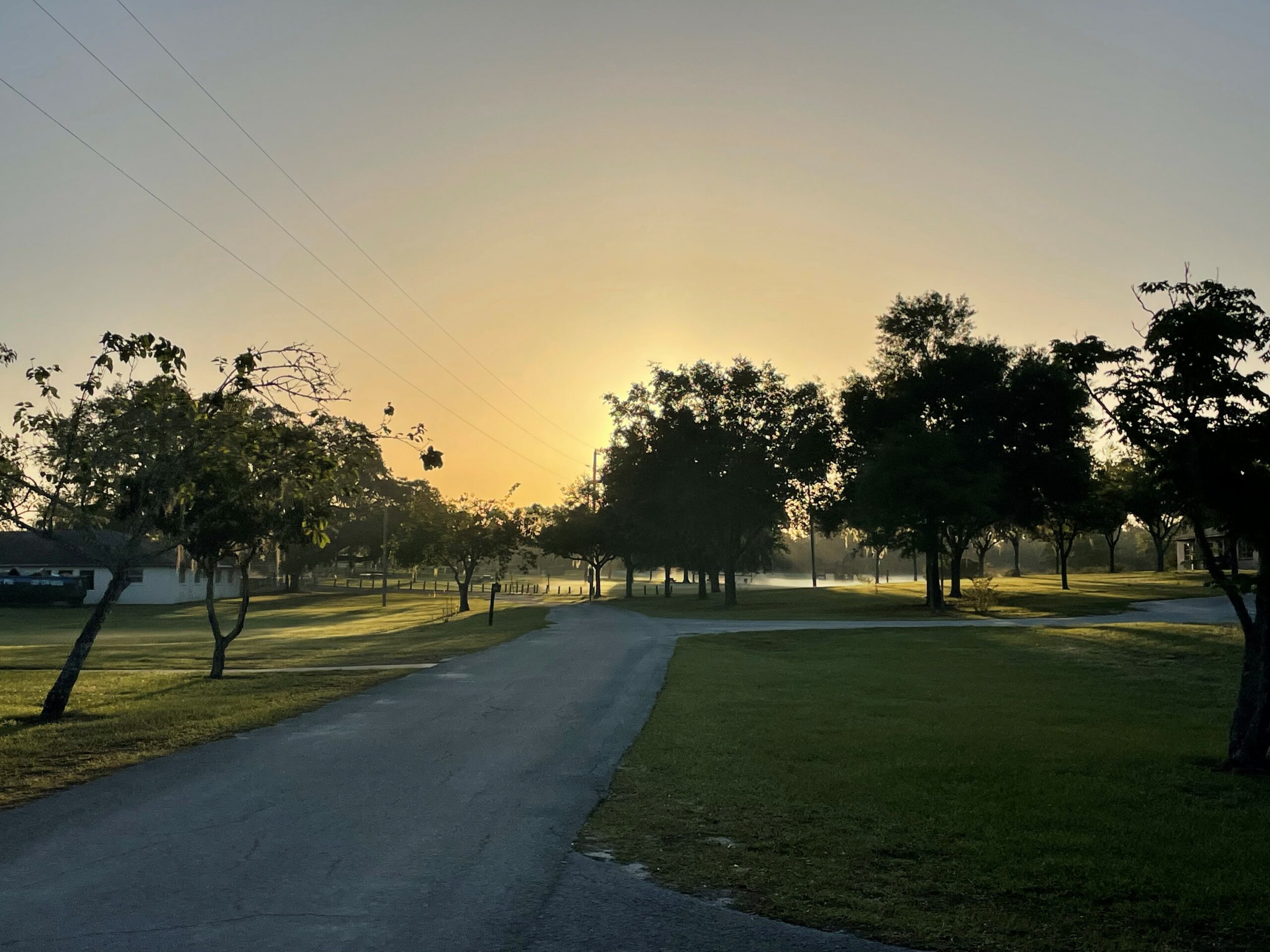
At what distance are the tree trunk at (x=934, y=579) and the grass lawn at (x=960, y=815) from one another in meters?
29.4

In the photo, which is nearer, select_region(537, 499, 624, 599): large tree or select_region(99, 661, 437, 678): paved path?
select_region(99, 661, 437, 678): paved path

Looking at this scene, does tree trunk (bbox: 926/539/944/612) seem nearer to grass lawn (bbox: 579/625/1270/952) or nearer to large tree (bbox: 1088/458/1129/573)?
large tree (bbox: 1088/458/1129/573)

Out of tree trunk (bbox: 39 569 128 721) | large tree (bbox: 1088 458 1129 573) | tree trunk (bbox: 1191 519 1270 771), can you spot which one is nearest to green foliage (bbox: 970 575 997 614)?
large tree (bbox: 1088 458 1129 573)

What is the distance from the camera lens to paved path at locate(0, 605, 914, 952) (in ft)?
18.4

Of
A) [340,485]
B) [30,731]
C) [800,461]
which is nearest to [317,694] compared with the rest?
[340,485]

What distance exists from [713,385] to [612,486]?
11268mm

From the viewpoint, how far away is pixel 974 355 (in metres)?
50.7

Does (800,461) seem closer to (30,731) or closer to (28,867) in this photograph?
(30,731)

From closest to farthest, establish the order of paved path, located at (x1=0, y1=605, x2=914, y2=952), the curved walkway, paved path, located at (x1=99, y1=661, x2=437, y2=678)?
paved path, located at (x1=0, y1=605, x2=914, y2=952) → paved path, located at (x1=99, y1=661, x2=437, y2=678) → the curved walkway

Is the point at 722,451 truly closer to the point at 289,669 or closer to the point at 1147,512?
the point at 1147,512

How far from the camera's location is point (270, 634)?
147 ft

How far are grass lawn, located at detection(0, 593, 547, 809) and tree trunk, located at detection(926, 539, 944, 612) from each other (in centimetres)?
1925

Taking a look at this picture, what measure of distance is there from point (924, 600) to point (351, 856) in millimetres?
52695

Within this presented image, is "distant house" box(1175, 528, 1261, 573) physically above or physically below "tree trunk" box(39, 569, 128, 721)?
above
